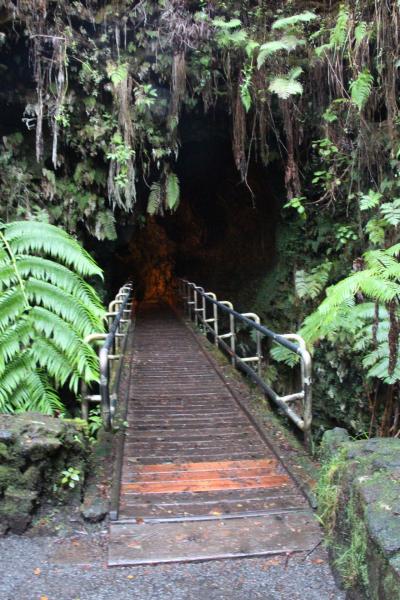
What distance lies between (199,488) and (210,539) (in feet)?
2.06

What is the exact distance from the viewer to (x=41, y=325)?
14.0 feet

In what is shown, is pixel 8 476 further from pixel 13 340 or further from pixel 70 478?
pixel 13 340

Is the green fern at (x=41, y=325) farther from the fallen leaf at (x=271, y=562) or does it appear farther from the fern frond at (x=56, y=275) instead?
the fallen leaf at (x=271, y=562)

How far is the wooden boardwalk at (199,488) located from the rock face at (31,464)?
42cm

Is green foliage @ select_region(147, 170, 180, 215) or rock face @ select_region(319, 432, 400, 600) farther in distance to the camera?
green foliage @ select_region(147, 170, 180, 215)

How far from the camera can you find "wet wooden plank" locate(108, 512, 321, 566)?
96.7 inches

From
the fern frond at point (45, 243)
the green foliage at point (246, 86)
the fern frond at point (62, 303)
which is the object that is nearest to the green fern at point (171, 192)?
the green foliage at point (246, 86)

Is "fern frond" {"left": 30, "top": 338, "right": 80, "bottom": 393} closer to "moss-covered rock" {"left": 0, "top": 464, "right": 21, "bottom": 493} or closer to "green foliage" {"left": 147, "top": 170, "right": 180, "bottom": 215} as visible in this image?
"moss-covered rock" {"left": 0, "top": 464, "right": 21, "bottom": 493}

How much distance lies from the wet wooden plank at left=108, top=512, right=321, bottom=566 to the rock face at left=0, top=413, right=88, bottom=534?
0.47 metres

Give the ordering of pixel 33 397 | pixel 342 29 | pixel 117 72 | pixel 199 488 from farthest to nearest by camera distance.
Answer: pixel 117 72, pixel 342 29, pixel 33 397, pixel 199 488

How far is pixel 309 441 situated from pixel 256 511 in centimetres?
97

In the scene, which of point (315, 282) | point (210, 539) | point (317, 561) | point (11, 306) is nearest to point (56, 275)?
point (11, 306)

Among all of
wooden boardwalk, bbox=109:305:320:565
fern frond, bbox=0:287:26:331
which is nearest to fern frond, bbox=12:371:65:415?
fern frond, bbox=0:287:26:331

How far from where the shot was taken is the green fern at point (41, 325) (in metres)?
4.05
